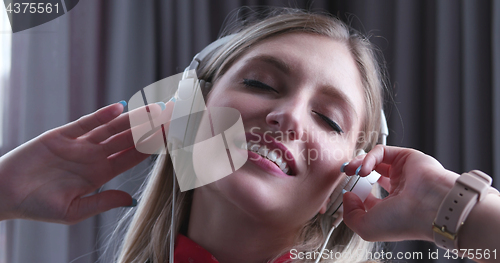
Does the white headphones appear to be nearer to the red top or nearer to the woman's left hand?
the woman's left hand

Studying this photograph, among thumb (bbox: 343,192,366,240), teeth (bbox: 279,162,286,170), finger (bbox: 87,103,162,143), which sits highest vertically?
finger (bbox: 87,103,162,143)

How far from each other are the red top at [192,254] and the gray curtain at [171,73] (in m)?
0.68

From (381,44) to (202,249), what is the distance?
1127mm

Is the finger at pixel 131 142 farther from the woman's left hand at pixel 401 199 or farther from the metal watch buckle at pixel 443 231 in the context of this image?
the metal watch buckle at pixel 443 231

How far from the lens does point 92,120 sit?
0.94m

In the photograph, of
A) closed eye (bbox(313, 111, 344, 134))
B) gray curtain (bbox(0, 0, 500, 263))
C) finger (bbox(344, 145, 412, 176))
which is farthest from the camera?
gray curtain (bbox(0, 0, 500, 263))

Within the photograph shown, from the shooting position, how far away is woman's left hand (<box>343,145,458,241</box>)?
0.72 meters

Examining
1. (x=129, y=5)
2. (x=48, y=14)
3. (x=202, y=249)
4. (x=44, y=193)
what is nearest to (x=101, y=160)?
(x=44, y=193)

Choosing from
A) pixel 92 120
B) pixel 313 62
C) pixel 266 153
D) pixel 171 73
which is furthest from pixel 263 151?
pixel 171 73

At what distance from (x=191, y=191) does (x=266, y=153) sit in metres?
0.39

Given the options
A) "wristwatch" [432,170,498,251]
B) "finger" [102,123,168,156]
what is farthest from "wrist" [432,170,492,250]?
"finger" [102,123,168,156]

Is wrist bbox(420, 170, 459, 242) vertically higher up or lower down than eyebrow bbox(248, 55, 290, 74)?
lower down

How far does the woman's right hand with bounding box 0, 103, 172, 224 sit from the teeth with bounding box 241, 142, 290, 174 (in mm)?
290

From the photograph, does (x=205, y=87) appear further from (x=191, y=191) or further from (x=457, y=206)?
(x=457, y=206)
